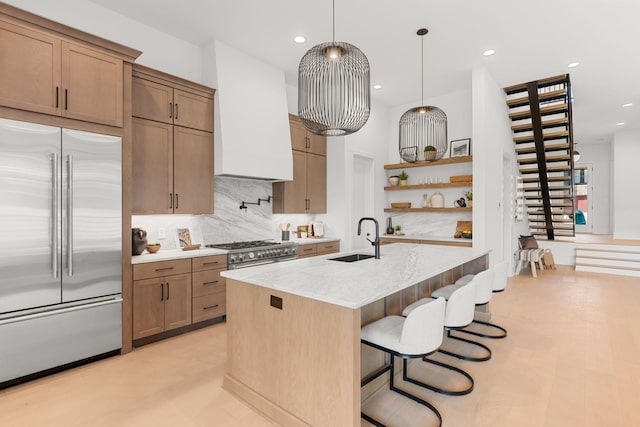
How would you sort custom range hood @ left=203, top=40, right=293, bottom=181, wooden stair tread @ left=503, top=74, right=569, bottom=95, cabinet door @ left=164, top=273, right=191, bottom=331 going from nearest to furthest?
cabinet door @ left=164, top=273, right=191, bottom=331 < custom range hood @ left=203, top=40, right=293, bottom=181 < wooden stair tread @ left=503, top=74, right=569, bottom=95

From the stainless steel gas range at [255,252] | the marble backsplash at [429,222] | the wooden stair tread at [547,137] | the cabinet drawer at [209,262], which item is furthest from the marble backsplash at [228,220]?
the wooden stair tread at [547,137]

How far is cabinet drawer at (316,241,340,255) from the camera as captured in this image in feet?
16.9

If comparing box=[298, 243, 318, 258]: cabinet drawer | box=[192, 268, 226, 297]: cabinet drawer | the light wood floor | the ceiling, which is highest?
the ceiling

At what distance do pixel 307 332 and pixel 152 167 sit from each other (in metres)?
2.63

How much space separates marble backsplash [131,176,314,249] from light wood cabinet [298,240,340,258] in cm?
60

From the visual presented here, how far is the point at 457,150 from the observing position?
5926mm

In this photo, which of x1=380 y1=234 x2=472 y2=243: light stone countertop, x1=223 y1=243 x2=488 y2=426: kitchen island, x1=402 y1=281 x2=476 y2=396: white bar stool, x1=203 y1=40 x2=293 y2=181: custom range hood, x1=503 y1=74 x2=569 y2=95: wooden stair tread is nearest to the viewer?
x1=223 y1=243 x2=488 y2=426: kitchen island

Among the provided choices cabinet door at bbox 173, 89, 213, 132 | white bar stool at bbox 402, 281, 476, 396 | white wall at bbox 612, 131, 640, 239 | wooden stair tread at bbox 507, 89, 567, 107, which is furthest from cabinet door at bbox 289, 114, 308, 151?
white wall at bbox 612, 131, 640, 239

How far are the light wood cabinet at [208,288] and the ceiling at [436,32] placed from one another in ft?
8.72

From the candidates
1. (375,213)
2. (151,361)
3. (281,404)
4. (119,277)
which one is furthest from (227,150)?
(375,213)

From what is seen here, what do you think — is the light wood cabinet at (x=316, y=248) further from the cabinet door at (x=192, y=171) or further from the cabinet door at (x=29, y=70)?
the cabinet door at (x=29, y=70)

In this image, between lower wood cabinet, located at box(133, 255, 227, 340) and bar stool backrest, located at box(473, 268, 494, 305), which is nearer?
bar stool backrest, located at box(473, 268, 494, 305)

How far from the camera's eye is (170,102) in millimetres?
3670

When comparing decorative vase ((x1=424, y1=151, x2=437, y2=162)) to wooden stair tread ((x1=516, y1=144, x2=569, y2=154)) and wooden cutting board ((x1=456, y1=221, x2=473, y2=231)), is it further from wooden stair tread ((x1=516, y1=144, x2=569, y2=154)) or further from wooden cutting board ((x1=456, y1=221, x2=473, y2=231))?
wooden stair tread ((x1=516, y1=144, x2=569, y2=154))
